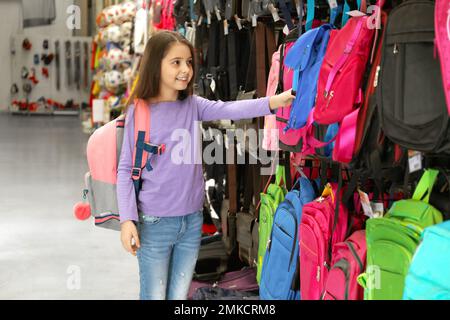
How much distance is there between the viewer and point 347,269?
92.3 inches

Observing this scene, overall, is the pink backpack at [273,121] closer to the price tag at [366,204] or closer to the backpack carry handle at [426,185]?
the price tag at [366,204]

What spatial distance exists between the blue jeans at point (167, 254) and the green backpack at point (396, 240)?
2.45 feet

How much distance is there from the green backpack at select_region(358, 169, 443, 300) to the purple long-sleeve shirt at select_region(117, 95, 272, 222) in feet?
2.35

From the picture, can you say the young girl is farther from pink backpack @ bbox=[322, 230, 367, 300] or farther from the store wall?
the store wall

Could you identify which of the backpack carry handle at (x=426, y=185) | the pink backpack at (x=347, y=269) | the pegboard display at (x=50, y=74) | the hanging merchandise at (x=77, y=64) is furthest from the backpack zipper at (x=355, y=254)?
the hanging merchandise at (x=77, y=64)

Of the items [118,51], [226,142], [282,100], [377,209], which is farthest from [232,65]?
[118,51]

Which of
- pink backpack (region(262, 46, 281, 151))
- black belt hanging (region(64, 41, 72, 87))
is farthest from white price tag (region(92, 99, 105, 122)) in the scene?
black belt hanging (region(64, 41, 72, 87))

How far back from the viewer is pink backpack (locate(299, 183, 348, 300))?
A: 8.61 feet

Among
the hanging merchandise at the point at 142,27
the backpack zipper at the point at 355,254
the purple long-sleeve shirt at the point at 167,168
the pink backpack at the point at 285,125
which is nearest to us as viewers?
the backpack zipper at the point at 355,254

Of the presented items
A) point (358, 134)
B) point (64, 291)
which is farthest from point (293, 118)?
point (64, 291)

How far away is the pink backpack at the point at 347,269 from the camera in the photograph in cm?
231

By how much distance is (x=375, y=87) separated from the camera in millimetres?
2088

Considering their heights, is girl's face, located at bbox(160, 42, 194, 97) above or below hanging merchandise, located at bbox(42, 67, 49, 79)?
above

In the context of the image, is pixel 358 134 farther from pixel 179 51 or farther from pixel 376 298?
pixel 179 51
